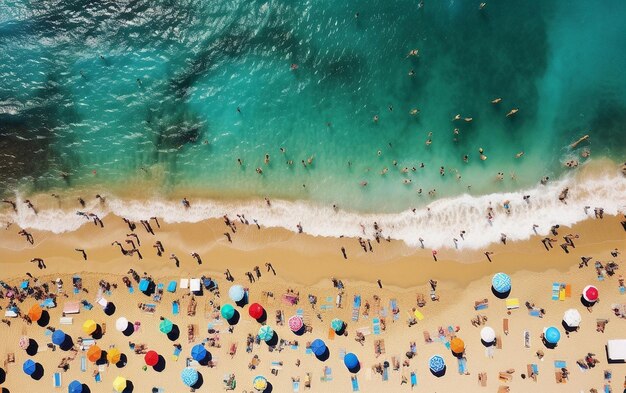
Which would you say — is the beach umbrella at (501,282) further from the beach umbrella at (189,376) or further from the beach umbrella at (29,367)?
the beach umbrella at (29,367)

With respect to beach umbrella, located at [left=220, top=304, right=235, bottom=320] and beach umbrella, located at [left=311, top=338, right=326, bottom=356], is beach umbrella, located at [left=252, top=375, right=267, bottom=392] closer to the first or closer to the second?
beach umbrella, located at [left=311, top=338, right=326, bottom=356]

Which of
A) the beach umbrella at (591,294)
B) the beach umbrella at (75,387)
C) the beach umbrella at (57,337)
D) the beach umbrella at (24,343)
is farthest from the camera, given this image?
the beach umbrella at (24,343)

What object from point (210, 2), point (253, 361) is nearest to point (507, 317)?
point (253, 361)

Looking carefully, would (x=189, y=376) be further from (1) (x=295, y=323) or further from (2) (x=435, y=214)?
(2) (x=435, y=214)

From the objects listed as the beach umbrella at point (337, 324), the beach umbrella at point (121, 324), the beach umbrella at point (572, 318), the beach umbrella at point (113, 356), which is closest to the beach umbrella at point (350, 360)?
the beach umbrella at point (337, 324)

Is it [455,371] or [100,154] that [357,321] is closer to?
[455,371]

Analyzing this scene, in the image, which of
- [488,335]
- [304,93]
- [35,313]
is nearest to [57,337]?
[35,313]

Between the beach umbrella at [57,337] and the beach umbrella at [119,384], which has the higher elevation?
the beach umbrella at [57,337]
